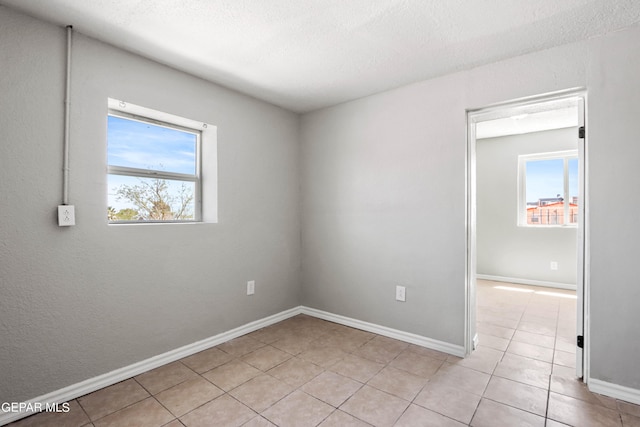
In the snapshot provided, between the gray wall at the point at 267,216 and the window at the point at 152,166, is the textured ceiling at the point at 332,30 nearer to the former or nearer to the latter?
the gray wall at the point at 267,216

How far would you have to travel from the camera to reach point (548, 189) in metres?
4.74

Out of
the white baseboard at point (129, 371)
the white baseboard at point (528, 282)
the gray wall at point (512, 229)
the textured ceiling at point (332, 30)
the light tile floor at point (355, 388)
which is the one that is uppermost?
the textured ceiling at point (332, 30)

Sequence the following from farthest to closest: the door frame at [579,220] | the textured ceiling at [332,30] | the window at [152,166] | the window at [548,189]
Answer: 1. the window at [548,189]
2. the window at [152,166]
3. the door frame at [579,220]
4. the textured ceiling at [332,30]

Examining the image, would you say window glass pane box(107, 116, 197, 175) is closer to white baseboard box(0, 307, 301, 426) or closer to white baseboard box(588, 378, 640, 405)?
white baseboard box(0, 307, 301, 426)

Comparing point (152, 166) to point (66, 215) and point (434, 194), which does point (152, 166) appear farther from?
point (434, 194)

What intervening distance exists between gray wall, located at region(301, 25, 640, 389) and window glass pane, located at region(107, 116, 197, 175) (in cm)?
128

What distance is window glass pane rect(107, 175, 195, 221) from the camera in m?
2.24

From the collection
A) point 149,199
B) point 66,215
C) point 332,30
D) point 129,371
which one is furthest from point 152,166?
point 332,30

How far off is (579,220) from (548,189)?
10.6 ft

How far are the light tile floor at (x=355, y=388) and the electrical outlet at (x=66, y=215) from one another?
1062mm

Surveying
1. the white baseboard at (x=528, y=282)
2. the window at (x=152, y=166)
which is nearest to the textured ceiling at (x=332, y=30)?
the window at (x=152, y=166)

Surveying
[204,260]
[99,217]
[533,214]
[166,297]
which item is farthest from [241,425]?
[533,214]

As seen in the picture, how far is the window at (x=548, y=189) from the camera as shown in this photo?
180 inches

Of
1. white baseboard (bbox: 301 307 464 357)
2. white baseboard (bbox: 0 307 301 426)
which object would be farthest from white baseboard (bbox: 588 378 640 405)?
white baseboard (bbox: 0 307 301 426)
